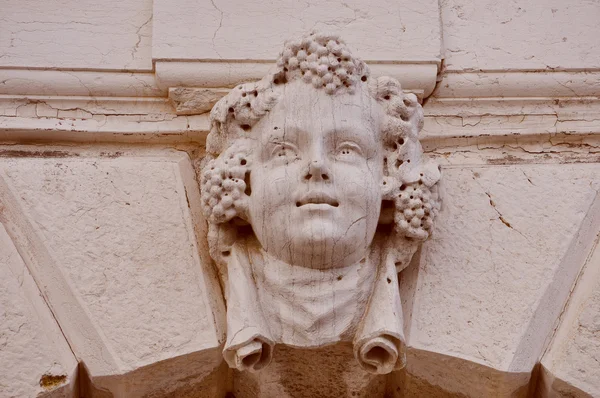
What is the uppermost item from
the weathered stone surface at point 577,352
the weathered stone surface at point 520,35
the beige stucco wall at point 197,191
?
the weathered stone surface at point 520,35

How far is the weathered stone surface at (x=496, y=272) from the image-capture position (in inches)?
64.6

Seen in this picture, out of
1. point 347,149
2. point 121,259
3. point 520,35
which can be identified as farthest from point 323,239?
point 520,35

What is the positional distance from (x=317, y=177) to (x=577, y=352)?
560 mm

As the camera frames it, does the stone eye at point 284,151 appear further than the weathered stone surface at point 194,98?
No

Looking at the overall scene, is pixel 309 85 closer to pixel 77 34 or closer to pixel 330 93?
pixel 330 93

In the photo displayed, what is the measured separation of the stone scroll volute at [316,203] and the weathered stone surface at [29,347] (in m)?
0.28

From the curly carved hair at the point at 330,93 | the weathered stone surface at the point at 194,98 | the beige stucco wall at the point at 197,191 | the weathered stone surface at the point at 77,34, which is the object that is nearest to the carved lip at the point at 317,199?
the curly carved hair at the point at 330,93

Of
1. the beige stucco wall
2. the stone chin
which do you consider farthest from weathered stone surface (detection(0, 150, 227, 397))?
the stone chin

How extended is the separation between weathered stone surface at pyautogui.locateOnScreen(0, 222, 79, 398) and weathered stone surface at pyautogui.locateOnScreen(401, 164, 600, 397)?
0.60 meters

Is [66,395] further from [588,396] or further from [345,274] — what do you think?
[588,396]

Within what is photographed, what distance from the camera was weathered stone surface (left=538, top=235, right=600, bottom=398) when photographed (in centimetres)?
162

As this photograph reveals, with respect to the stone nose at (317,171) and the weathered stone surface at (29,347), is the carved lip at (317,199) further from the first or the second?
the weathered stone surface at (29,347)

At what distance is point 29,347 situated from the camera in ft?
5.15

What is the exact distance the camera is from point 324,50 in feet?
5.33
